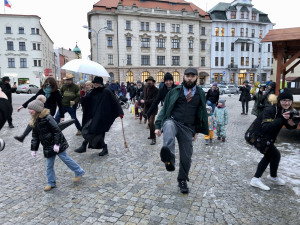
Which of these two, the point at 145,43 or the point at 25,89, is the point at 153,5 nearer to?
the point at 145,43

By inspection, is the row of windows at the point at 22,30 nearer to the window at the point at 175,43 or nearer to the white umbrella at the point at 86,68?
the window at the point at 175,43

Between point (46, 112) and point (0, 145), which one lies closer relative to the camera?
point (0, 145)

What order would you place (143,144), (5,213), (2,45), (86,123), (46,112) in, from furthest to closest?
(2,45) → (143,144) → (86,123) → (46,112) → (5,213)

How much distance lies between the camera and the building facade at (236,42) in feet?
180

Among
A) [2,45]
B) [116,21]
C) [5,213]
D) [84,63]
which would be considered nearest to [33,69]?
[2,45]

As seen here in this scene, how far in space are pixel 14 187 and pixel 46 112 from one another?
54.7 inches

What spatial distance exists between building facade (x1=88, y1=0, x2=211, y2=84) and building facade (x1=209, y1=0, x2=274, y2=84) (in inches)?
98.5

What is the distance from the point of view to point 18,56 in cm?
4591

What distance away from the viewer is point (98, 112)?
210 inches

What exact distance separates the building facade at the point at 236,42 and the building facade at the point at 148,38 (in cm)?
250

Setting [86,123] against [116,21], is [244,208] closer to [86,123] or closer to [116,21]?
[86,123]

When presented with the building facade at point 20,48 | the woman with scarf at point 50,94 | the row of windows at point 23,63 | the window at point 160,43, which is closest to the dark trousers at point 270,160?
the woman with scarf at point 50,94

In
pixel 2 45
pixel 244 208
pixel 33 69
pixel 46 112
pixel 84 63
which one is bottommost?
pixel 244 208

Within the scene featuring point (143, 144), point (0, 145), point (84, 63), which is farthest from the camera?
point (143, 144)
